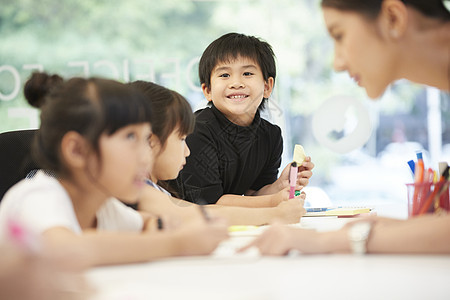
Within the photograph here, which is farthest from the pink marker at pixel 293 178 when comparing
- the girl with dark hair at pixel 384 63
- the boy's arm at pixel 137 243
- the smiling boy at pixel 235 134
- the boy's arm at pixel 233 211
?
the boy's arm at pixel 137 243

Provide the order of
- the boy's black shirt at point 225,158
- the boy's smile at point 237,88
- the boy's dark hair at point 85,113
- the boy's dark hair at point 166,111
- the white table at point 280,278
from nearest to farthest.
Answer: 1. the white table at point 280,278
2. the boy's dark hair at point 85,113
3. the boy's dark hair at point 166,111
4. the boy's black shirt at point 225,158
5. the boy's smile at point 237,88

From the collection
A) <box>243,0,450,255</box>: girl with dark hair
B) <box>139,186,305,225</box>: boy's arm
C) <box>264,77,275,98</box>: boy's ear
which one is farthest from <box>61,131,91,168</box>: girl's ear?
<box>264,77,275,98</box>: boy's ear

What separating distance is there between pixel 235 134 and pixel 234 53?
10.7 inches

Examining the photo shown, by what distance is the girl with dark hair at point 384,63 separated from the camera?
789 mm

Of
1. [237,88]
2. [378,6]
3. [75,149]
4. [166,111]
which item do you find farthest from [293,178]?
[75,149]

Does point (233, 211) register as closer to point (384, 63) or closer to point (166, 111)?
point (166, 111)

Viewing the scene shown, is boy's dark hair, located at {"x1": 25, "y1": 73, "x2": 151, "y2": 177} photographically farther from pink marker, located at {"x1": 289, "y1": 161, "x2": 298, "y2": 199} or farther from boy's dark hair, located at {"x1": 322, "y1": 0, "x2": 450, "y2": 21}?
pink marker, located at {"x1": 289, "y1": 161, "x2": 298, "y2": 199}

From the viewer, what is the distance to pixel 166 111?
143cm

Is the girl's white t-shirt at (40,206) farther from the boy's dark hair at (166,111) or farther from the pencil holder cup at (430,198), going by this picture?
the pencil holder cup at (430,198)

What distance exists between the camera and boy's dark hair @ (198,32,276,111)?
6.28ft

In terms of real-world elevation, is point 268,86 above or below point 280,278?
above

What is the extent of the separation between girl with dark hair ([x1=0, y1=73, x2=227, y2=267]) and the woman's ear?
1.37 ft

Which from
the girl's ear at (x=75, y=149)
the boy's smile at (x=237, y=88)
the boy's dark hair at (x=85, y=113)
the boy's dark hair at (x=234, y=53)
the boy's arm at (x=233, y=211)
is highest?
the boy's dark hair at (x=234, y=53)

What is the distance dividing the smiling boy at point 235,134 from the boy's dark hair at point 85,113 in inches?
33.0
